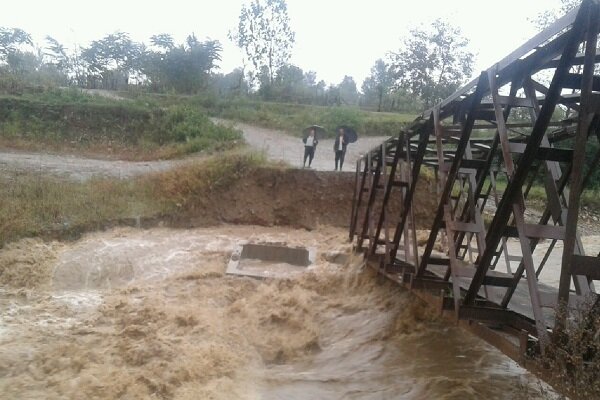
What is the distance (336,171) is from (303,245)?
4.15 m

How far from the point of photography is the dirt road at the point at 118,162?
14.5 metres

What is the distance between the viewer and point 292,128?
25141mm

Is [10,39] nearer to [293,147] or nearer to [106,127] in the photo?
[106,127]

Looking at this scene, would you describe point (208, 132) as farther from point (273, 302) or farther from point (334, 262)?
point (273, 302)

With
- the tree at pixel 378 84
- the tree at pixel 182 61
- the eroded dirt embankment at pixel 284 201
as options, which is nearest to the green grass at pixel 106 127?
the eroded dirt embankment at pixel 284 201

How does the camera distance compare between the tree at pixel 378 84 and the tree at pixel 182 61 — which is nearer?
the tree at pixel 182 61

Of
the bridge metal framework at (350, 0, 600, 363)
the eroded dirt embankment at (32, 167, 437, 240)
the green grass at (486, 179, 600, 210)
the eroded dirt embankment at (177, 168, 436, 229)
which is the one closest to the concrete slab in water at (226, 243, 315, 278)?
the eroded dirt embankment at (32, 167, 437, 240)

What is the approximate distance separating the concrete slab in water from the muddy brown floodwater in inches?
13.7

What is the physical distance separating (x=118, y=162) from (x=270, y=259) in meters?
8.62

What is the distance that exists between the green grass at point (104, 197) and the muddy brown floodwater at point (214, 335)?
74cm

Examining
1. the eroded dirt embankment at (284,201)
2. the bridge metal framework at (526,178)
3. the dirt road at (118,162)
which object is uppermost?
the bridge metal framework at (526,178)

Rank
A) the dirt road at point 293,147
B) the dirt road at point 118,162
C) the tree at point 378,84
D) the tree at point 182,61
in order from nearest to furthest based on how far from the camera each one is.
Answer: the dirt road at point 118,162 < the dirt road at point 293,147 < the tree at point 182,61 < the tree at point 378,84

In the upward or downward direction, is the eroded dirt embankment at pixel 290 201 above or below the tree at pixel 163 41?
below

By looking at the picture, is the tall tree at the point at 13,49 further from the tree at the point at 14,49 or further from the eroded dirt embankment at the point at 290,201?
the eroded dirt embankment at the point at 290,201
